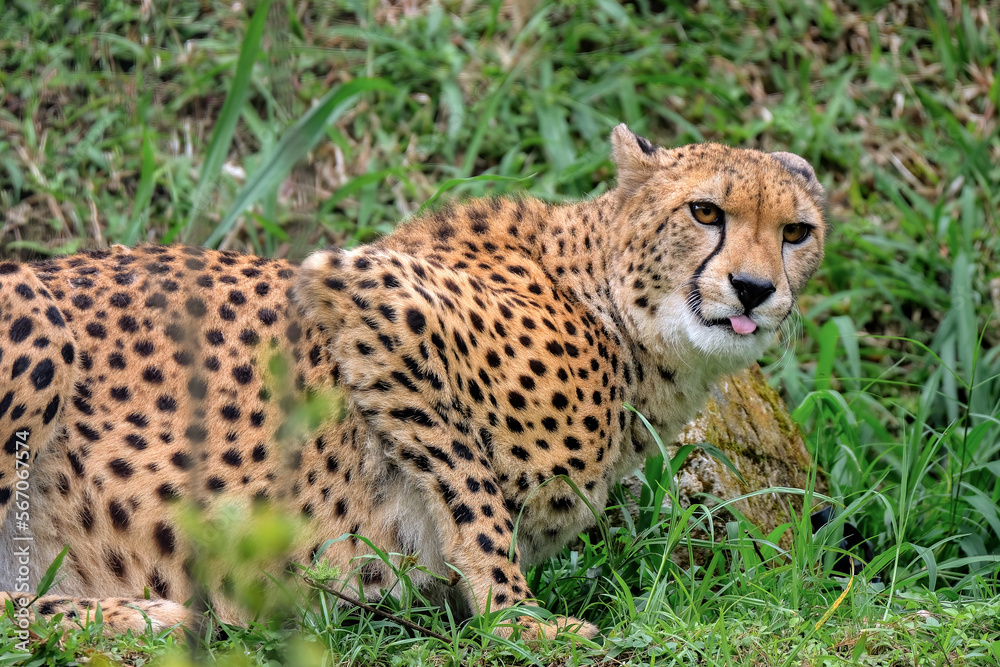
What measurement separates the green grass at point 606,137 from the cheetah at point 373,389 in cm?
75

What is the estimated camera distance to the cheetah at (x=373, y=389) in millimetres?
4016

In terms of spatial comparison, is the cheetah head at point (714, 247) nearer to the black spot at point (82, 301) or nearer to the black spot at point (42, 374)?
the black spot at point (82, 301)

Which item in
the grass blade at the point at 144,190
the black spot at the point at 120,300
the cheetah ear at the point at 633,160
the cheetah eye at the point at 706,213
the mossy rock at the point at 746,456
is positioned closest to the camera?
the black spot at the point at 120,300

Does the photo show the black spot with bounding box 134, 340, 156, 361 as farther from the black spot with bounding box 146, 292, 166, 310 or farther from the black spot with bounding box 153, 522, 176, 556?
the black spot with bounding box 153, 522, 176, 556

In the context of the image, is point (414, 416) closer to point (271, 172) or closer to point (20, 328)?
point (20, 328)

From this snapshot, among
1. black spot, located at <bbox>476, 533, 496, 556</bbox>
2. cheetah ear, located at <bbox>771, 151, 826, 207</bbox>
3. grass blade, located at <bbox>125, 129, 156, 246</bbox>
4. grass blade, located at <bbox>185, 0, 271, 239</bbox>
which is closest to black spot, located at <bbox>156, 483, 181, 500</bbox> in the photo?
black spot, located at <bbox>476, 533, 496, 556</bbox>

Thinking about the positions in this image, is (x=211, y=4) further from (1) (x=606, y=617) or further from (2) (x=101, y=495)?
(1) (x=606, y=617)

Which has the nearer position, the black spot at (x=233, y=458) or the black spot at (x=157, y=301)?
the black spot at (x=157, y=301)

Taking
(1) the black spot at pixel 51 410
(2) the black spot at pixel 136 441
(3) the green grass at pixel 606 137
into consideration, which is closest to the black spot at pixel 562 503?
(3) the green grass at pixel 606 137

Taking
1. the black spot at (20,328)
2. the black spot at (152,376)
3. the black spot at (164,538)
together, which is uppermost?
the black spot at (20,328)

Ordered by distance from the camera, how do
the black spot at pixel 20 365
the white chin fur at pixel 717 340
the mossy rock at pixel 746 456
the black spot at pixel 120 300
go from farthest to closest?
the mossy rock at pixel 746 456
the white chin fur at pixel 717 340
the black spot at pixel 120 300
the black spot at pixel 20 365

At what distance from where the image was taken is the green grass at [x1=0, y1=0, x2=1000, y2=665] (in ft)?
20.7

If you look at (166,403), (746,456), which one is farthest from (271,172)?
(746,456)

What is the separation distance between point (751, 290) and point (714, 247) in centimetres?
26
